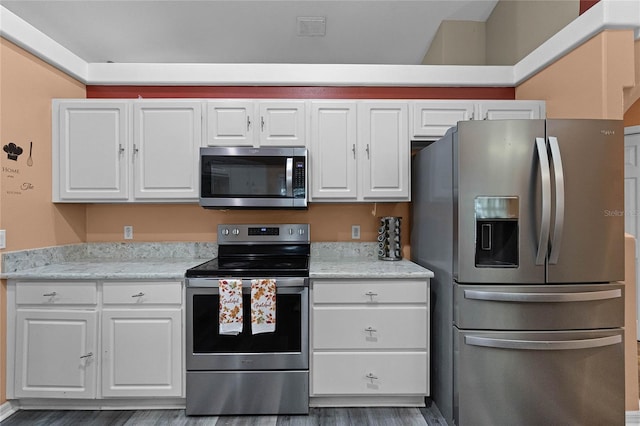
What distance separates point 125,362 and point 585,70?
3.43m

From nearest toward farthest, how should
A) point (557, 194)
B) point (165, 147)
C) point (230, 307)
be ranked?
point (557, 194) → point (230, 307) → point (165, 147)

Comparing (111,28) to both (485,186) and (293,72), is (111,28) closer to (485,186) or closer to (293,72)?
(293,72)

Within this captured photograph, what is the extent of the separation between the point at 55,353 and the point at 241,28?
3079 mm

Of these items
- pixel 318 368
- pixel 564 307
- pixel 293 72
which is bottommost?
pixel 318 368

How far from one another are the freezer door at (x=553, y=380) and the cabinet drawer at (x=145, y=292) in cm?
184

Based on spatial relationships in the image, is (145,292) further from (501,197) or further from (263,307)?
(501,197)

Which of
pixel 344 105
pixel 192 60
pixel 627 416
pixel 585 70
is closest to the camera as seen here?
pixel 627 416

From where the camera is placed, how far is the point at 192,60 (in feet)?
13.3

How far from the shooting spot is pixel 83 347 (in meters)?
2.17

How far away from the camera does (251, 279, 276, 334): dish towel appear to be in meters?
2.15

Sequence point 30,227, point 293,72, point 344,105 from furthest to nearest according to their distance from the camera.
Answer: point 293,72 < point 344,105 < point 30,227

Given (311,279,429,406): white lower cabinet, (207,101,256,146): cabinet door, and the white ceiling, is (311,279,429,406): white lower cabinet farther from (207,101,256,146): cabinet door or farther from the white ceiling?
the white ceiling

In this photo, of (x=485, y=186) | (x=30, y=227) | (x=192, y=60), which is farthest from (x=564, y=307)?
(x=192, y=60)

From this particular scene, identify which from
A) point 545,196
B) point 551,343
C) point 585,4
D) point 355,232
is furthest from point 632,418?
point 585,4
